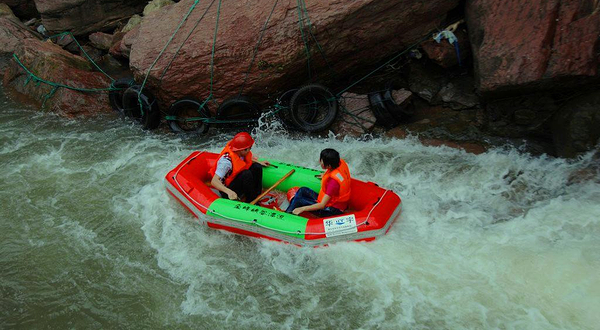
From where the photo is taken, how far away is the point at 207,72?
22.1 feet

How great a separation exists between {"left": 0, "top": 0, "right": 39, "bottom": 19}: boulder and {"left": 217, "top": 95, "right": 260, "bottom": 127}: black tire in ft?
24.6

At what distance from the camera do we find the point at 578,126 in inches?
209

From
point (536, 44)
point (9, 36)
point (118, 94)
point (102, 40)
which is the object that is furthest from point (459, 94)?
point (9, 36)

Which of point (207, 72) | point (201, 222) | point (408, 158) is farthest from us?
point (207, 72)

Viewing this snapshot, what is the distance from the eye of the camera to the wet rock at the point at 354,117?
6762 millimetres

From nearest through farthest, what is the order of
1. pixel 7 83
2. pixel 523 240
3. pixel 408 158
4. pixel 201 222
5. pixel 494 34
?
pixel 523 240
pixel 201 222
pixel 494 34
pixel 408 158
pixel 7 83

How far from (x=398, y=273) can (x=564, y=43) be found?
3.54 meters

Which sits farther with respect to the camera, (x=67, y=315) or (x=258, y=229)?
(x=258, y=229)

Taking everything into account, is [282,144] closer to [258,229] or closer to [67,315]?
[258,229]

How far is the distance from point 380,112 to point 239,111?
2264mm

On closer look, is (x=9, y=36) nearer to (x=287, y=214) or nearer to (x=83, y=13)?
(x=83, y=13)

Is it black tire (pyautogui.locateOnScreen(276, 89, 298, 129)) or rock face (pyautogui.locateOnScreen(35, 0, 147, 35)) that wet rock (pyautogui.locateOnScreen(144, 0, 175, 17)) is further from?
black tire (pyautogui.locateOnScreen(276, 89, 298, 129))

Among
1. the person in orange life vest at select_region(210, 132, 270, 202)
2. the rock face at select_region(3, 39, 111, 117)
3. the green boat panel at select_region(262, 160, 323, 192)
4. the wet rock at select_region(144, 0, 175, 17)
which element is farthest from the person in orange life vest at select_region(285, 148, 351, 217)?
the wet rock at select_region(144, 0, 175, 17)

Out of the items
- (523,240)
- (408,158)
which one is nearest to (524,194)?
(523,240)
